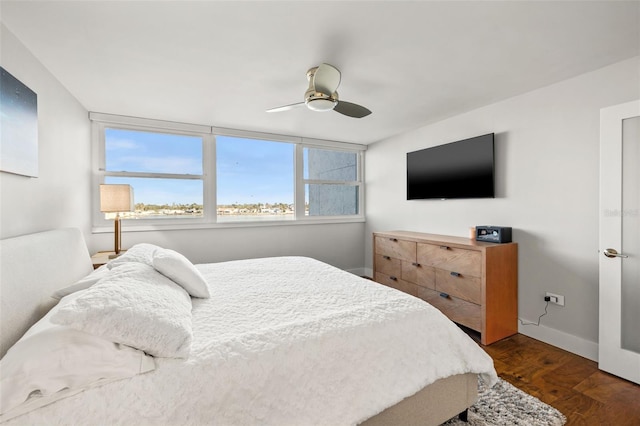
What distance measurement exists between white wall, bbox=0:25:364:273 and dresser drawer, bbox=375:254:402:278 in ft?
3.15

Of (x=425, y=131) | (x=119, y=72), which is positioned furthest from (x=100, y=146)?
(x=425, y=131)

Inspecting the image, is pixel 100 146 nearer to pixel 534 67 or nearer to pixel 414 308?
pixel 414 308

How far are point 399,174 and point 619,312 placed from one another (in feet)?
8.96

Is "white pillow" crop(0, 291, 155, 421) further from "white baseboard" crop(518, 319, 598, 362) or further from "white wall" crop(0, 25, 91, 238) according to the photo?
"white baseboard" crop(518, 319, 598, 362)

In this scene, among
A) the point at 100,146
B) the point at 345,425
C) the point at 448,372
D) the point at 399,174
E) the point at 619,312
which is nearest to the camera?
the point at 345,425

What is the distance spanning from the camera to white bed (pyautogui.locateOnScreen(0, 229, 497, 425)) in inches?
37.8

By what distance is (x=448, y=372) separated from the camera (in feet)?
4.64

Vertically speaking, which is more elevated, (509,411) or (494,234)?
(494,234)

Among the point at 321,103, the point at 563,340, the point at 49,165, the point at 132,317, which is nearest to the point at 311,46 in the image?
the point at 321,103

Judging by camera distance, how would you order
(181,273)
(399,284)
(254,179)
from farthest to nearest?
(254,179), (399,284), (181,273)

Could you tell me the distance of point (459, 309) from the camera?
8.98ft

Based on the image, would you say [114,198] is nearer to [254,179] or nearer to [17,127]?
[17,127]

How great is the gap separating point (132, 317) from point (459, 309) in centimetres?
273

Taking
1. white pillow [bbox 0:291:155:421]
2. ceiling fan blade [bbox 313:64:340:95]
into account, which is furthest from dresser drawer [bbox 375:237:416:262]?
white pillow [bbox 0:291:155:421]
